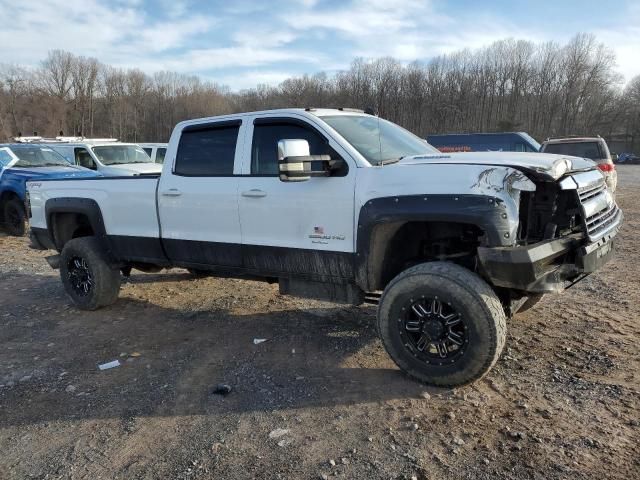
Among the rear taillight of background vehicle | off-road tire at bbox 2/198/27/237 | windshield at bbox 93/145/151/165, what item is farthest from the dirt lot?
windshield at bbox 93/145/151/165

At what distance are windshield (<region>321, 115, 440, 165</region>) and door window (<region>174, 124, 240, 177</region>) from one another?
99 centimetres

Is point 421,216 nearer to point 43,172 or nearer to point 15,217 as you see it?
point 43,172

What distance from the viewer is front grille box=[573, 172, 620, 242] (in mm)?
3662

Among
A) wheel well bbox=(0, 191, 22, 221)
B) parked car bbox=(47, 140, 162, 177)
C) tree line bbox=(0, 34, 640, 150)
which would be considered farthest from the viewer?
tree line bbox=(0, 34, 640, 150)

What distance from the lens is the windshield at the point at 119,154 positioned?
14.8 meters

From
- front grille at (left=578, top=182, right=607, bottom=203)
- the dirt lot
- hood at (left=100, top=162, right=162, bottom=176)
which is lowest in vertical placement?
the dirt lot

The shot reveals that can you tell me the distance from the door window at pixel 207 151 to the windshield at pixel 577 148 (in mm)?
11084

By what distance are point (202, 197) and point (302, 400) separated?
7.14 feet

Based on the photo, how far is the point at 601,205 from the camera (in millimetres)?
3932

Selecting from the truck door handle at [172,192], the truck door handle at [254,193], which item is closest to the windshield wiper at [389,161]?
the truck door handle at [254,193]

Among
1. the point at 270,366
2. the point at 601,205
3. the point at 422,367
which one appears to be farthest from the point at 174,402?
the point at 601,205

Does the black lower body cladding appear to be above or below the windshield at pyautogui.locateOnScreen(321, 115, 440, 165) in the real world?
below

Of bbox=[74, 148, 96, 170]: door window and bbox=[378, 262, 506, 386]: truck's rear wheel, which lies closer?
bbox=[378, 262, 506, 386]: truck's rear wheel

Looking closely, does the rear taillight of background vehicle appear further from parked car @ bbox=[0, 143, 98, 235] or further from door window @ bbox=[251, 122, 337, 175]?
parked car @ bbox=[0, 143, 98, 235]
